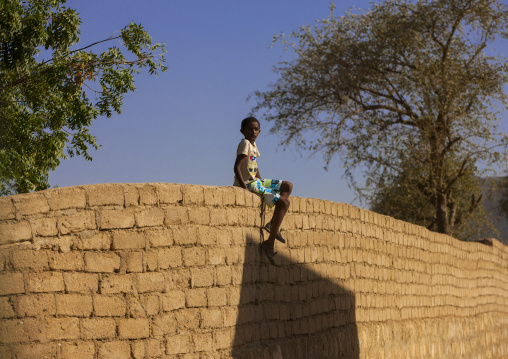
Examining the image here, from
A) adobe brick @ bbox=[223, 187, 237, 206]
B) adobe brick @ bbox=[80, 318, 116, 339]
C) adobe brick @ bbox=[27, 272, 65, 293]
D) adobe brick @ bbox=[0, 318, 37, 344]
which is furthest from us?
adobe brick @ bbox=[223, 187, 237, 206]

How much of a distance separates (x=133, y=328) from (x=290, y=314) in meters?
2.43

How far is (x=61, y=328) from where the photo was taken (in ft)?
17.9

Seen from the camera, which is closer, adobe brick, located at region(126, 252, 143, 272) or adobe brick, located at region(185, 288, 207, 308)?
adobe brick, located at region(126, 252, 143, 272)

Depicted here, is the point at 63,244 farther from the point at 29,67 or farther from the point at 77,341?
the point at 29,67

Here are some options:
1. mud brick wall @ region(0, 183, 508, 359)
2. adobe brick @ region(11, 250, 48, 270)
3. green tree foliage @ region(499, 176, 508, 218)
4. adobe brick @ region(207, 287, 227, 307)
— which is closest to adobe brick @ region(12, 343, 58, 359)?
mud brick wall @ region(0, 183, 508, 359)

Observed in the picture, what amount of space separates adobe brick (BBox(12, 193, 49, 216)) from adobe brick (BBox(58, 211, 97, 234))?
0.16m

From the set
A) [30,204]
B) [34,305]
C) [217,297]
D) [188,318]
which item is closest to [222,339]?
[217,297]

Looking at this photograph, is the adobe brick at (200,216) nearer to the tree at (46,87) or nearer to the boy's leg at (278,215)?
the boy's leg at (278,215)

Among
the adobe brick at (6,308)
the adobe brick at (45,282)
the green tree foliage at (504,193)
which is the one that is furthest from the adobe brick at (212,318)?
the green tree foliage at (504,193)

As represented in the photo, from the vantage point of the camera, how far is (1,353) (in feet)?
17.1

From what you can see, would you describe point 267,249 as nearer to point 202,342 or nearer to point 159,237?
point 202,342

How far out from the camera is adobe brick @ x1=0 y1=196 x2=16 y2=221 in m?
5.33

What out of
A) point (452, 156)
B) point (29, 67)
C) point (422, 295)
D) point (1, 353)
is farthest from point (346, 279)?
point (452, 156)

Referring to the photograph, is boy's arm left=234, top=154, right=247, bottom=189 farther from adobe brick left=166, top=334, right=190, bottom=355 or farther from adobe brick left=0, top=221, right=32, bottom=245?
adobe brick left=0, top=221, right=32, bottom=245
